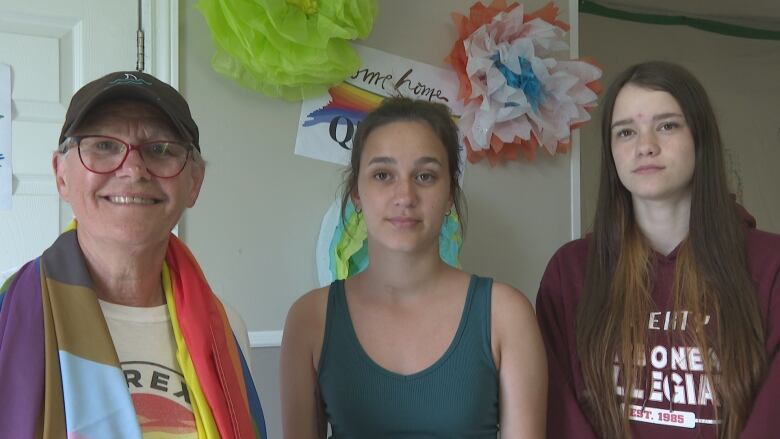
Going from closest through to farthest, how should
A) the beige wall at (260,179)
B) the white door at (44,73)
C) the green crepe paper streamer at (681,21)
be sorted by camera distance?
the white door at (44,73) → the beige wall at (260,179) → the green crepe paper streamer at (681,21)

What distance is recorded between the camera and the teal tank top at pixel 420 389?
1.13 meters

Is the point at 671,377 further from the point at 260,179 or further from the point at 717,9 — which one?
the point at 717,9

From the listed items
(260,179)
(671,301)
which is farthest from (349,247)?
(671,301)

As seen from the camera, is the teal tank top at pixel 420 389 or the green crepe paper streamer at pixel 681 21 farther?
the green crepe paper streamer at pixel 681 21

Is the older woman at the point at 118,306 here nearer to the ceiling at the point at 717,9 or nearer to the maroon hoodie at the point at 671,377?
the maroon hoodie at the point at 671,377

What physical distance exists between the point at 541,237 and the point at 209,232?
0.95 metres

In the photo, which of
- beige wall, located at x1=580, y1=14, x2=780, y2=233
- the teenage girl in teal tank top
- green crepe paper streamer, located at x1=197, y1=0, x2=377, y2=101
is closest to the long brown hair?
the teenage girl in teal tank top

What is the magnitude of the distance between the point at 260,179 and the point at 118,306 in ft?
2.54

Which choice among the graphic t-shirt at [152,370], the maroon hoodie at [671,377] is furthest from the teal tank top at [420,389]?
the graphic t-shirt at [152,370]

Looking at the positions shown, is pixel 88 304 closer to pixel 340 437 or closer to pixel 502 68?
pixel 340 437

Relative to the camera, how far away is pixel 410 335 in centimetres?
120

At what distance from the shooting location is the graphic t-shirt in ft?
2.83

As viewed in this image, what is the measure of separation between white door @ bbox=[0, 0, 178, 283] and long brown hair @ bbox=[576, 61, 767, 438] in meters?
1.06

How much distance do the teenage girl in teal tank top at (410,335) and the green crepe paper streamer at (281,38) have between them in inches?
13.9
